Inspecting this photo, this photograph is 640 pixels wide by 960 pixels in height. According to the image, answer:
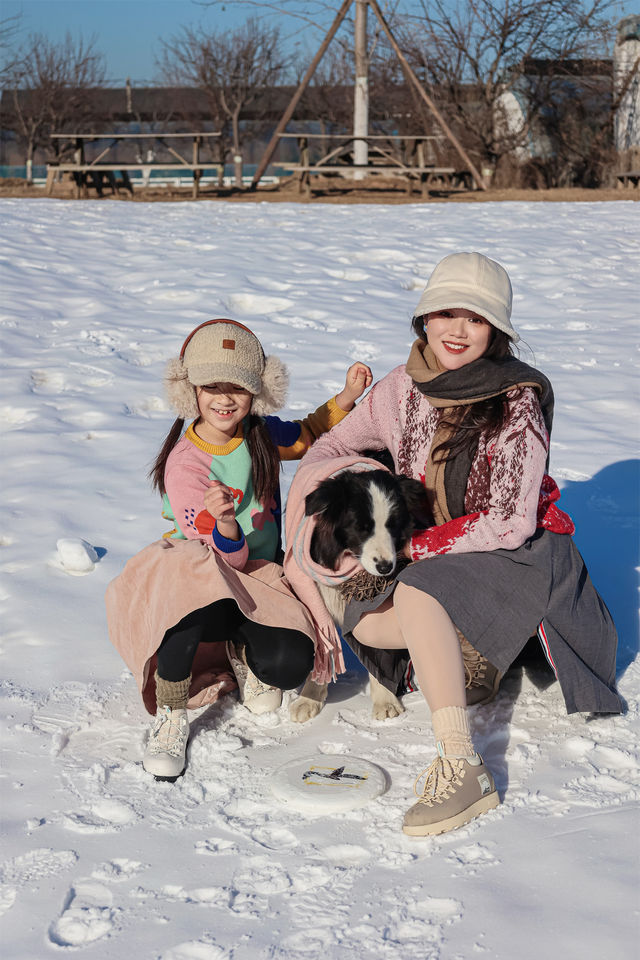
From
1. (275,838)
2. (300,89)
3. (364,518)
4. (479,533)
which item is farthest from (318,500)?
(300,89)

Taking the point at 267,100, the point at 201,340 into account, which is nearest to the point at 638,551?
the point at 201,340

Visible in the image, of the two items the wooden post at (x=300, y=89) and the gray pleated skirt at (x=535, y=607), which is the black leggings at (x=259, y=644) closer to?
the gray pleated skirt at (x=535, y=607)

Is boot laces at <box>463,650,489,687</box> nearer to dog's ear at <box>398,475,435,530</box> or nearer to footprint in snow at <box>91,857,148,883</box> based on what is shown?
dog's ear at <box>398,475,435,530</box>

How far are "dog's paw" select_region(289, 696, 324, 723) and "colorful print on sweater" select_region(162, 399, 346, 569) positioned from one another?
47 cm

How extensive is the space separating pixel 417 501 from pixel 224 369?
69 centimetres

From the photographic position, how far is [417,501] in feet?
8.87

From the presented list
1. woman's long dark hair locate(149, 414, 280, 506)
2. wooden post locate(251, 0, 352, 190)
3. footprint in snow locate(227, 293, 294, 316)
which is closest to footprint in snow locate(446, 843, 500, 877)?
woman's long dark hair locate(149, 414, 280, 506)

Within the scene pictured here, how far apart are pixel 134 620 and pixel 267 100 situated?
4496 cm

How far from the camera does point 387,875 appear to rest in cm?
205

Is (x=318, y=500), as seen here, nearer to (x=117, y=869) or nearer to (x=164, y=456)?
Result: (x=164, y=456)

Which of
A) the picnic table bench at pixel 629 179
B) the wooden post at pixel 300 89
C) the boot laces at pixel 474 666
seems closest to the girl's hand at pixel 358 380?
the boot laces at pixel 474 666

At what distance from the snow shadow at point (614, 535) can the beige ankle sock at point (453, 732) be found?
89 cm

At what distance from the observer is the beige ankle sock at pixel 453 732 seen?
2279mm

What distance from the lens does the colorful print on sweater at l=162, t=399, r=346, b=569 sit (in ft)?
8.90
